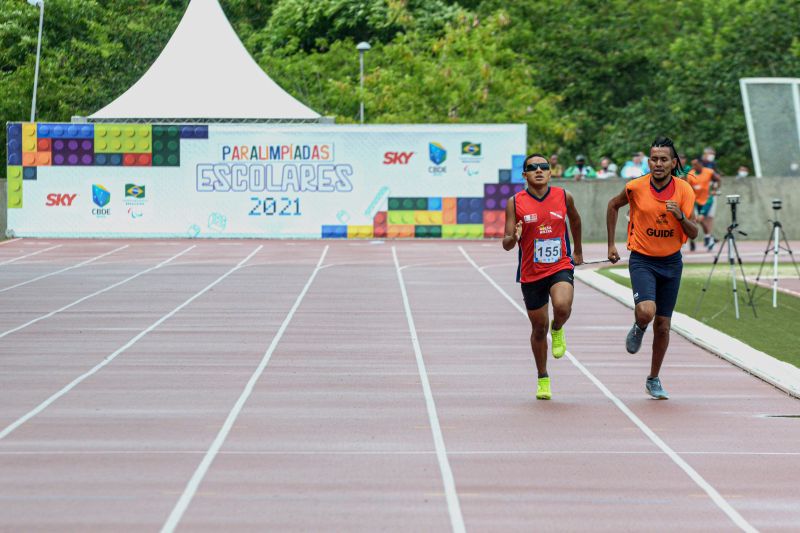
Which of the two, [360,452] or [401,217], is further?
[401,217]

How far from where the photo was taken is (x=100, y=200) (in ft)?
113

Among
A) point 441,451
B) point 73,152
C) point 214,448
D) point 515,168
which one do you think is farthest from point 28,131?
point 441,451

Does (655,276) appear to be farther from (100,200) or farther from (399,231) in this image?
(100,200)

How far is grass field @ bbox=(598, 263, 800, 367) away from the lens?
15.1m

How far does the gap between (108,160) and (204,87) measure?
3500 millimetres

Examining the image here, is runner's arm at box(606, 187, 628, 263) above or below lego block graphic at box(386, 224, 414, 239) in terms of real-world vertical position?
above

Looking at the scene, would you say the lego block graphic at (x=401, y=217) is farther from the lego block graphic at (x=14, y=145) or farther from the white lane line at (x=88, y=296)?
the lego block graphic at (x=14, y=145)

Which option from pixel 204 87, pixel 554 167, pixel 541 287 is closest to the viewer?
pixel 541 287

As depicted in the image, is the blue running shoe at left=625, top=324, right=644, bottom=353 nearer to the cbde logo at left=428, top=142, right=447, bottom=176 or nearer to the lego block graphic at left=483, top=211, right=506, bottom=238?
the lego block graphic at left=483, top=211, right=506, bottom=238

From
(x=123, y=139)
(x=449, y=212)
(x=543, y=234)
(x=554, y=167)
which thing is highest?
(x=123, y=139)

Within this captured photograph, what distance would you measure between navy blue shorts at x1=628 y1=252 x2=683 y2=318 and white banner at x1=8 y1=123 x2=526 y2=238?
23189 mm

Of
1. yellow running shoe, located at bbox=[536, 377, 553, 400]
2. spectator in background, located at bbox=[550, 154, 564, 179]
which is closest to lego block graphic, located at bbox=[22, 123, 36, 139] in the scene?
spectator in background, located at bbox=[550, 154, 564, 179]

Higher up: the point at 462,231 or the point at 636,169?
the point at 636,169

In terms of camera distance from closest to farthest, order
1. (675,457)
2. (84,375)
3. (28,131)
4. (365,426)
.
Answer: (675,457) < (365,426) < (84,375) < (28,131)
